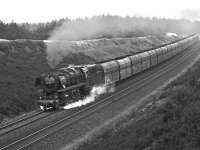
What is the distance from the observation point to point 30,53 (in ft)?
131

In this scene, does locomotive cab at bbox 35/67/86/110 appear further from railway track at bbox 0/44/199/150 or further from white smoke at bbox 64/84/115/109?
railway track at bbox 0/44/199/150

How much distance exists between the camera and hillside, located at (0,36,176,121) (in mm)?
26797

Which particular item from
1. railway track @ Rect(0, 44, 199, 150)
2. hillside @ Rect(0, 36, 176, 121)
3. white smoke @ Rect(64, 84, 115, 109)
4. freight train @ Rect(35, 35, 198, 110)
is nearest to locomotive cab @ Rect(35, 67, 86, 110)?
freight train @ Rect(35, 35, 198, 110)

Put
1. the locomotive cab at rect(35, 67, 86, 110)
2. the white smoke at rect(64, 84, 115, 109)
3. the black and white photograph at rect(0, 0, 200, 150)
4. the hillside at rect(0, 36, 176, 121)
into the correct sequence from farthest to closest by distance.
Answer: the hillside at rect(0, 36, 176, 121) → the white smoke at rect(64, 84, 115, 109) → the locomotive cab at rect(35, 67, 86, 110) → the black and white photograph at rect(0, 0, 200, 150)

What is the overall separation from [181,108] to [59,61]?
100 ft

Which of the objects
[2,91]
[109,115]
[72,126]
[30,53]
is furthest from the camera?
[30,53]

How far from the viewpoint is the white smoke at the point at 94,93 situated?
26.0 meters

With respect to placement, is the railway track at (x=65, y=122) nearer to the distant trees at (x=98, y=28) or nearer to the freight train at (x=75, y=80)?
the freight train at (x=75, y=80)

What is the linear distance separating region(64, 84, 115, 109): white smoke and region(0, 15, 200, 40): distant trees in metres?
25.4

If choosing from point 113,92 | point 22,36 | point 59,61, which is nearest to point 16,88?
point 113,92

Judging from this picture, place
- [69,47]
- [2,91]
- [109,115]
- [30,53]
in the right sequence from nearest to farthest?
[109,115] → [2,91] → [30,53] → [69,47]

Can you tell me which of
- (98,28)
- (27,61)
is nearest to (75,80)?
(27,61)

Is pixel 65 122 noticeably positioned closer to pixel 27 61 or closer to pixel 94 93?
pixel 94 93

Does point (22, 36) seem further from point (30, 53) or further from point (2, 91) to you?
point (2, 91)
